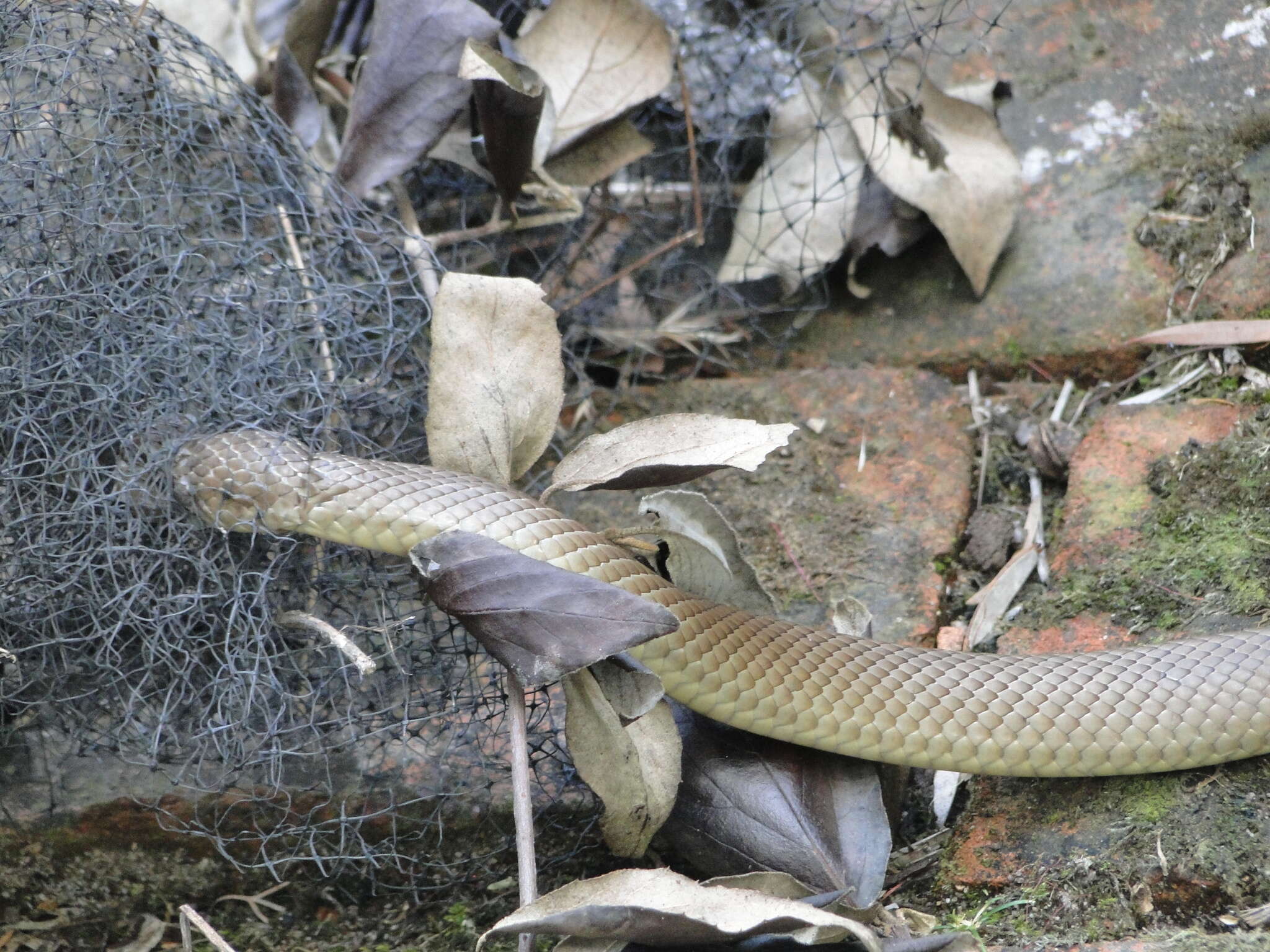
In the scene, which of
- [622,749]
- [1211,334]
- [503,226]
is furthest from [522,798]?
[1211,334]

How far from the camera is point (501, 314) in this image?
2.17 meters

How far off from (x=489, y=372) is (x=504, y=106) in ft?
2.41

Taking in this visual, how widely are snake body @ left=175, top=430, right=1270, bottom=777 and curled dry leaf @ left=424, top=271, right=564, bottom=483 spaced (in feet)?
0.36

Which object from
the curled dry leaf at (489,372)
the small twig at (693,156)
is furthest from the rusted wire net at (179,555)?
the small twig at (693,156)

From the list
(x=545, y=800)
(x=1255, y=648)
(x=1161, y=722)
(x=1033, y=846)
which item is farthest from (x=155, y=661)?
(x=1255, y=648)

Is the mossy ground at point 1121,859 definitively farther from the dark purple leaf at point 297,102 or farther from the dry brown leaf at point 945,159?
the dark purple leaf at point 297,102

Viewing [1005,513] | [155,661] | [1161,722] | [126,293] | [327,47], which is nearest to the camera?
[1161,722]

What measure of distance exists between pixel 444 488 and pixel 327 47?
1642 millimetres

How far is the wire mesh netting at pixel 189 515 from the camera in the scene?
2090 millimetres

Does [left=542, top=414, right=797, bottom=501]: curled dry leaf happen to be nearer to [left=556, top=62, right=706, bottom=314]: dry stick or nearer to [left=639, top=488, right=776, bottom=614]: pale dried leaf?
[left=639, top=488, right=776, bottom=614]: pale dried leaf

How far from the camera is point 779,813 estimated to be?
1904mm

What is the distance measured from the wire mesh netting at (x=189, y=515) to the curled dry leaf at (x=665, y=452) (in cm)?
39

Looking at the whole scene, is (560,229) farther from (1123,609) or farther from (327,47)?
(1123,609)

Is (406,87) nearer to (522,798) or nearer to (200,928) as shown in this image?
(522,798)
